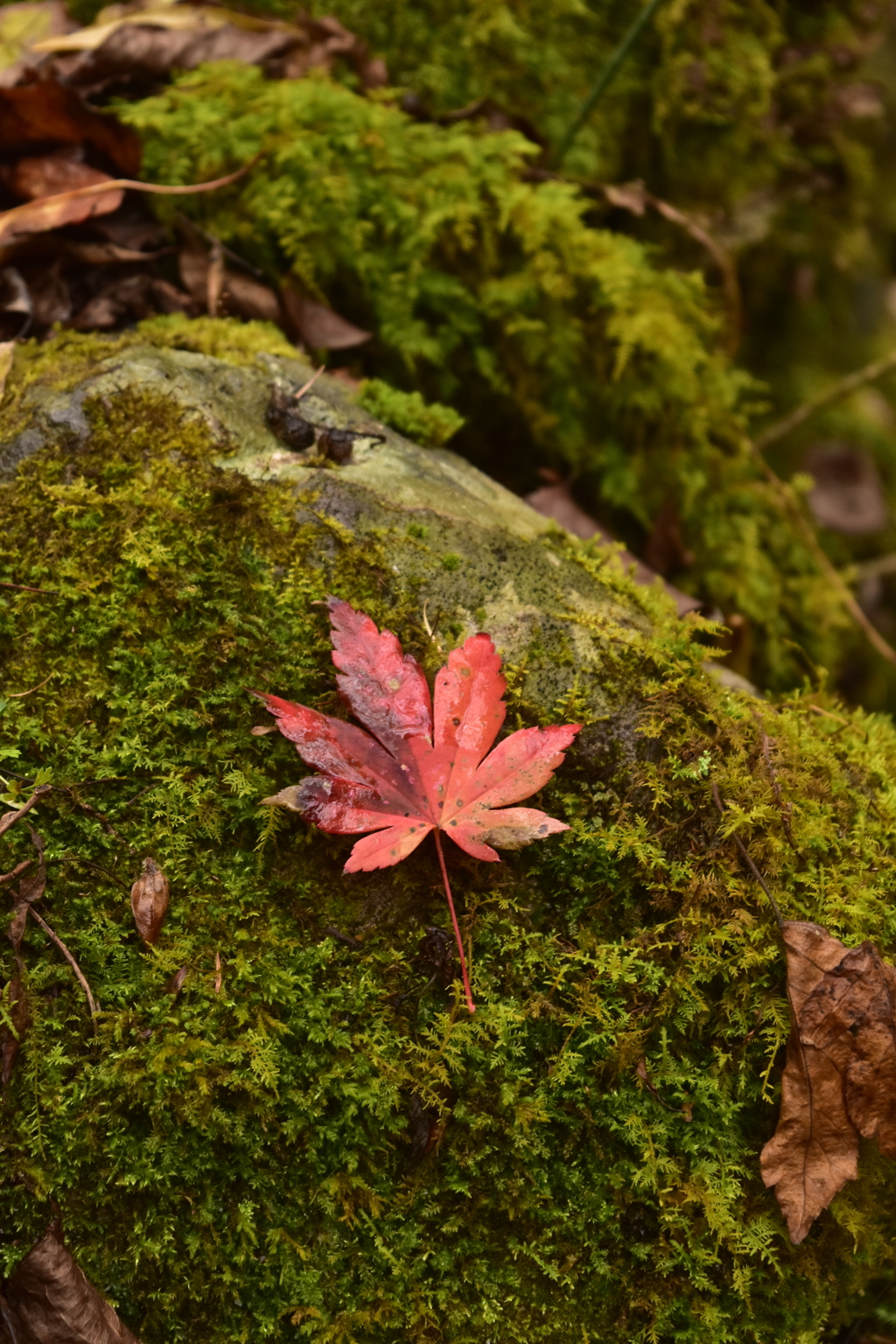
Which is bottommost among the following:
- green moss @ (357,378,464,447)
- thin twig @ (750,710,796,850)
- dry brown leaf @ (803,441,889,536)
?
dry brown leaf @ (803,441,889,536)

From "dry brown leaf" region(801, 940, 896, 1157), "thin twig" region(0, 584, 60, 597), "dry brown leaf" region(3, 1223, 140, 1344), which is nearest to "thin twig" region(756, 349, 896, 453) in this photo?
"dry brown leaf" region(801, 940, 896, 1157)

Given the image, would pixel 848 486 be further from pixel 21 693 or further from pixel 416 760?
pixel 21 693

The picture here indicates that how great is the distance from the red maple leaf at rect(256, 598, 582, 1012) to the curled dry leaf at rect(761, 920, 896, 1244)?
2.07 feet

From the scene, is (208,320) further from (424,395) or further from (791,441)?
(791,441)

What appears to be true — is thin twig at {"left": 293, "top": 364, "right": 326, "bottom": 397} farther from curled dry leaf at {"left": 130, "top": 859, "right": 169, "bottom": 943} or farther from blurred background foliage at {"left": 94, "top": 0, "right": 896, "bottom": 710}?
curled dry leaf at {"left": 130, "top": 859, "right": 169, "bottom": 943}

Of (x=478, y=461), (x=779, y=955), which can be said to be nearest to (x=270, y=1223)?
(x=779, y=955)

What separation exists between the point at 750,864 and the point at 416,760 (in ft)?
2.42

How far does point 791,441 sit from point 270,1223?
474cm

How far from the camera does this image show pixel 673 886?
1729 mm

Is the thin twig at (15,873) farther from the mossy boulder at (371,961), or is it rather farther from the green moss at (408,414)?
the green moss at (408,414)

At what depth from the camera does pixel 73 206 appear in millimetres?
2545

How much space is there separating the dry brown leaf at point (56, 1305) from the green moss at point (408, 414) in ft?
6.74

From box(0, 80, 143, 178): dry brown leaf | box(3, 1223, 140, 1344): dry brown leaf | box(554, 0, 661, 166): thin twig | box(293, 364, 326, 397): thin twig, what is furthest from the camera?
box(554, 0, 661, 166): thin twig

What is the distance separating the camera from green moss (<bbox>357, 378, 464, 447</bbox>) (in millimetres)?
2467
